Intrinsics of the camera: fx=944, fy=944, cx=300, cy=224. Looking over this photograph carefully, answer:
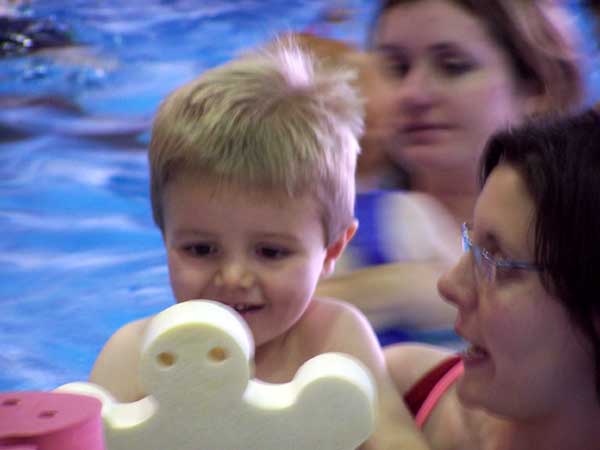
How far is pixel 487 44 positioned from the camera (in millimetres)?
2037

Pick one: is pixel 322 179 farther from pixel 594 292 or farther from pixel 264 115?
pixel 594 292

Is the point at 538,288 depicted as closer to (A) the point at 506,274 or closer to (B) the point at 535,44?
(A) the point at 506,274

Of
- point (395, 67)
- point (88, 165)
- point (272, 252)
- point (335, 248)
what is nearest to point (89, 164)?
point (88, 165)

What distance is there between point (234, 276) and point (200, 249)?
9 centimetres

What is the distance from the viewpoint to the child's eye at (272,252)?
1.30m

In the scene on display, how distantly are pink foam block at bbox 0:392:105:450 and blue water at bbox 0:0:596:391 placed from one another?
4.65 feet

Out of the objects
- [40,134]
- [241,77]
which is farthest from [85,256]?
[241,77]

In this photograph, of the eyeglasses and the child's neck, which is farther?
the child's neck

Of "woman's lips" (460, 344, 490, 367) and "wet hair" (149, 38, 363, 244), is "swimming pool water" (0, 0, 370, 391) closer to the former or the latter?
"wet hair" (149, 38, 363, 244)

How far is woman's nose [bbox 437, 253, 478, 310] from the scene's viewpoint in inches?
40.7

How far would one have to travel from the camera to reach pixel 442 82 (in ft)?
6.58

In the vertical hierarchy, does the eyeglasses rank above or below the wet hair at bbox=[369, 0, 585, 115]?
above

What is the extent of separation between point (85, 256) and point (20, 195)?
0.47 m

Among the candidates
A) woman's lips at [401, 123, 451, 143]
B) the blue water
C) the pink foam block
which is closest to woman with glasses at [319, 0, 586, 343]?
woman's lips at [401, 123, 451, 143]
